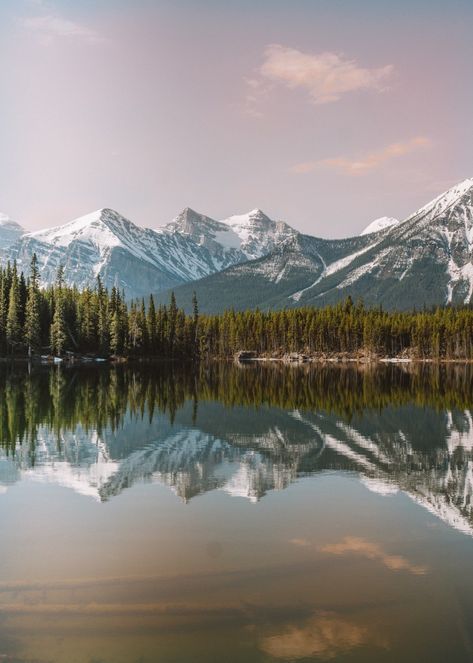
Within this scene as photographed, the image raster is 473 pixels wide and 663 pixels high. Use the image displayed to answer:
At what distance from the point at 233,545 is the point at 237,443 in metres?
21.9

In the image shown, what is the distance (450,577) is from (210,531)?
8.09 metres

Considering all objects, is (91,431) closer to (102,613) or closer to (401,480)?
(401,480)

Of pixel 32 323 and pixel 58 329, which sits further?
pixel 58 329

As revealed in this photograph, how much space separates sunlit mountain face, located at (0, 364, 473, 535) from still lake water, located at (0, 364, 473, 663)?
209 mm

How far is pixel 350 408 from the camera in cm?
6394

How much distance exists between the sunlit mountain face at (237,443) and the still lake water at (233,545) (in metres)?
0.21

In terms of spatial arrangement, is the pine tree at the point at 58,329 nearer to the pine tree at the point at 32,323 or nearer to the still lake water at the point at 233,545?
A: the pine tree at the point at 32,323

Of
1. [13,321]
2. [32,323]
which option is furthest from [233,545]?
[32,323]

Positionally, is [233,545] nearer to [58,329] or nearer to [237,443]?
[237,443]

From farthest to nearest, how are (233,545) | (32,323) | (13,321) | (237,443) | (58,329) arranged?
(58,329)
(32,323)
(13,321)
(237,443)
(233,545)

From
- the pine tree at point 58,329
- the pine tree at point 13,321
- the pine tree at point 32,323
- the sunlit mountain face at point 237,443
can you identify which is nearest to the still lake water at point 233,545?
the sunlit mountain face at point 237,443

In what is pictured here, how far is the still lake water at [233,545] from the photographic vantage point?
46.9ft

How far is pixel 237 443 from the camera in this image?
139 ft

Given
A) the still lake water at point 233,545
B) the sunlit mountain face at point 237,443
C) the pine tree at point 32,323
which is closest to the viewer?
the still lake water at point 233,545
